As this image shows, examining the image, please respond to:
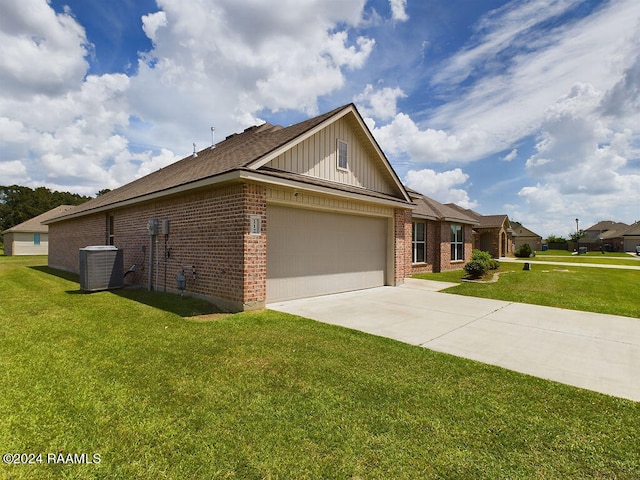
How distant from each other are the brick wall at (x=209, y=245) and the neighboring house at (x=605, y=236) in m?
66.6

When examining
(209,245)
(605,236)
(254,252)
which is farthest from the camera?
(605,236)

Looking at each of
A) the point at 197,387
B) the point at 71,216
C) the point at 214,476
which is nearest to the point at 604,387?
the point at 214,476

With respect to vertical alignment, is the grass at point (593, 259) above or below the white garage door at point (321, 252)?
below

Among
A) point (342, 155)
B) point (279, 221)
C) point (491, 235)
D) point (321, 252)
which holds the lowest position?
point (321, 252)

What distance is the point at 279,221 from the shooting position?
8.76 meters

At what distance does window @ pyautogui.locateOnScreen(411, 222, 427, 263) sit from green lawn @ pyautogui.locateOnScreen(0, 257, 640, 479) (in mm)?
12495

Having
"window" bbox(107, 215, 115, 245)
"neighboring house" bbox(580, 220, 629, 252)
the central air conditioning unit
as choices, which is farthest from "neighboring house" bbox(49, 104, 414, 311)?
"neighboring house" bbox(580, 220, 629, 252)

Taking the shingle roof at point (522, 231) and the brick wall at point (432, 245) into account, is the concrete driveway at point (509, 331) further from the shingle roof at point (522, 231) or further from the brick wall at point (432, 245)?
the shingle roof at point (522, 231)

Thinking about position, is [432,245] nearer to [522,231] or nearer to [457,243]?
[457,243]

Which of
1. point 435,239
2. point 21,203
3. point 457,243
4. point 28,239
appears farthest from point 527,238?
point 21,203

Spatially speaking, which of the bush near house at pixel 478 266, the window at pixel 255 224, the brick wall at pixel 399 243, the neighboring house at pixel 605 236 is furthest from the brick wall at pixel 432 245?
the neighboring house at pixel 605 236

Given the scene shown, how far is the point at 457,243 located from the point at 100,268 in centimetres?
1836

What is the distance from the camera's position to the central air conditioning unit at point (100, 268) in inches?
403

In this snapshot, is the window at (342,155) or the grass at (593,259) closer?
the window at (342,155)
